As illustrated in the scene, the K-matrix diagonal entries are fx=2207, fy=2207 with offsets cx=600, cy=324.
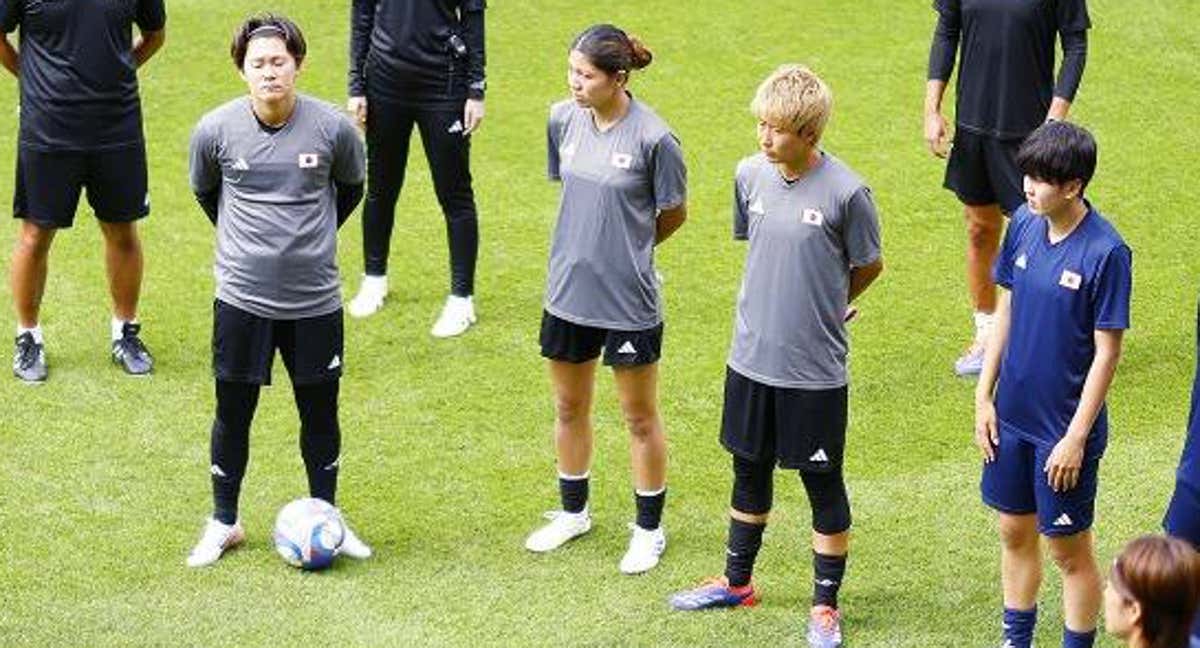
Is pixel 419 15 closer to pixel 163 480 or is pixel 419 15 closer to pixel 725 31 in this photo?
pixel 163 480

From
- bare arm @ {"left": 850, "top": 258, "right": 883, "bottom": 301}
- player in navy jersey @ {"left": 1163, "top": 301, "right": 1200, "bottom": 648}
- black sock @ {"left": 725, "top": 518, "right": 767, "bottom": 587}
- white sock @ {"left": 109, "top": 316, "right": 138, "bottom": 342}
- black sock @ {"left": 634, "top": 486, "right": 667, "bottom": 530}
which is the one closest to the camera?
player in navy jersey @ {"left": 1163, "top": 301, "right": 1200, "bottom": 648}

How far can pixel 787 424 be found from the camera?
23.8 feet

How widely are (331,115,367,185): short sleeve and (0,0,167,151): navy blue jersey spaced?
2068 millimetres

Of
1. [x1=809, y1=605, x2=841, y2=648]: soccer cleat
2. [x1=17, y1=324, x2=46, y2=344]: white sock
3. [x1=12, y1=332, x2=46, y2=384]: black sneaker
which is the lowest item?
[x1=12, y1=332, x2=46, y2=384]: black sneaker

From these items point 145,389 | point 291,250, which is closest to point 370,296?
point 145,389

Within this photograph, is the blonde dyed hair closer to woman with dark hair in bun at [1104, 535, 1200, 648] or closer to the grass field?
the grass field

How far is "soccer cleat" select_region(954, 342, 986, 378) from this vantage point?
382 inches

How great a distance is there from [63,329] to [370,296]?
4.67ft

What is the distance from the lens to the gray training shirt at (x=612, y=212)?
759cm

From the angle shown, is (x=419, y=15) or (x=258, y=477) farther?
(x=419, y=15)

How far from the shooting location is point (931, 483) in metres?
8.61

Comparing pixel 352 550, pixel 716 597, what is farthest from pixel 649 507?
pixel 352 550

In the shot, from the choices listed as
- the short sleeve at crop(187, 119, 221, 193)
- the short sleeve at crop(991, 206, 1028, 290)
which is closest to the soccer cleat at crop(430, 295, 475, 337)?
the short sleeve at crop(187, 119, 221, 193)

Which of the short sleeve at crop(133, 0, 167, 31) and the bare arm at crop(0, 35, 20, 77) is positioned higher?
the short sleeve at crop(133, 0, 167, 31)
